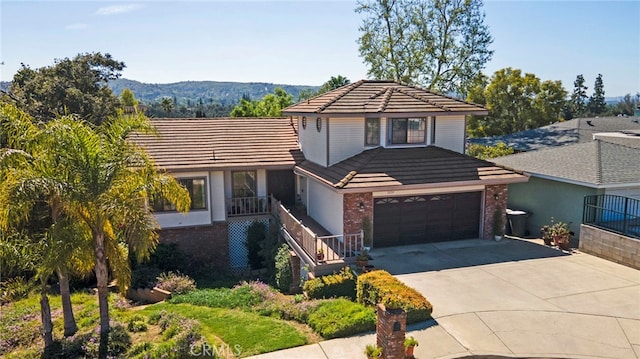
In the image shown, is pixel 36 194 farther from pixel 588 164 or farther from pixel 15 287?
pixel 588 164

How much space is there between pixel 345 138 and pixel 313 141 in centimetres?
201

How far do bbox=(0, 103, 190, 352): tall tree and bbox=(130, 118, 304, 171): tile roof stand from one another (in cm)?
721

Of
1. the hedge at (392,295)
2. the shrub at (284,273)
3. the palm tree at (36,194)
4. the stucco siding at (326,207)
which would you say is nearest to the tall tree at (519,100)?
the stucco siding at (326,207)

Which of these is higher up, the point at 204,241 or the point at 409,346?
the point at 409,346

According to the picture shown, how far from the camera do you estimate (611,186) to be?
15.6 meters

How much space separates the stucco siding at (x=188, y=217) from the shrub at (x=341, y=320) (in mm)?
8884

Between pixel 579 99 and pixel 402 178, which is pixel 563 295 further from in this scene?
pixel 579 99

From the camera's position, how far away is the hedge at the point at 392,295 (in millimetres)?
10094

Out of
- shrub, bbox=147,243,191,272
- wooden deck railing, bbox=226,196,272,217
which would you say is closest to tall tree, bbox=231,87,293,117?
wooden deck railing, bbox=226,196,272,217

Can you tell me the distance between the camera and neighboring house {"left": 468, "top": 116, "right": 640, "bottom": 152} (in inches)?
1129

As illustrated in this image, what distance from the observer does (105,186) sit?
9469 mm

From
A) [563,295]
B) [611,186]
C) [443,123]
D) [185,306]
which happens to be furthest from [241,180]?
[611,186]

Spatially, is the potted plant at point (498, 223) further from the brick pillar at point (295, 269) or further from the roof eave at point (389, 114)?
the brick pillar at point (295, 269)

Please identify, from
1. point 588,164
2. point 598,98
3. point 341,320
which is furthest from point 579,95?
point 341,320
